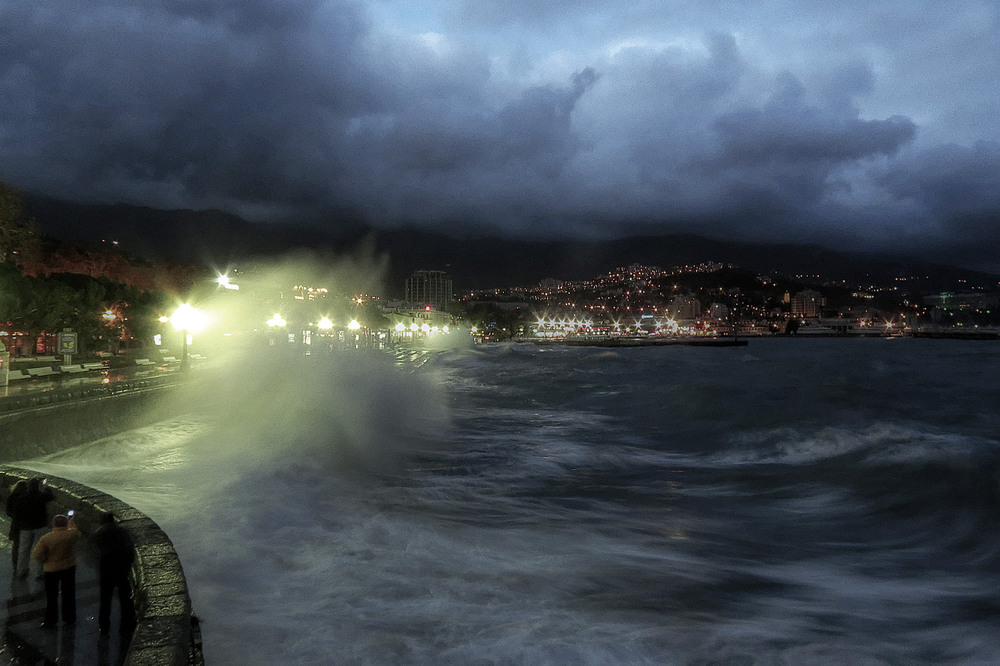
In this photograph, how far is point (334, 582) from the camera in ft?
24.8

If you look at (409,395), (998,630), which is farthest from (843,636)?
(409,395)

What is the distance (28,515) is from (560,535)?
710 cm

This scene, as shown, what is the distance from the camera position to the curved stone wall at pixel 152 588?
394cm

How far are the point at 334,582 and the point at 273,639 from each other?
1472mm

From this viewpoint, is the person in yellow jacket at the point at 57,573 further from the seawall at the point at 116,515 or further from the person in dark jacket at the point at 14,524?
the person in dark jacket at the point at 14,524

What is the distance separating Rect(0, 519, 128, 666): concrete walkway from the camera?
423 cm

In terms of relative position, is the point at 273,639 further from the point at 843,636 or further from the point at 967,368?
the point at 967,368

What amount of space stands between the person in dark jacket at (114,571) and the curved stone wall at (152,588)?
0.10m

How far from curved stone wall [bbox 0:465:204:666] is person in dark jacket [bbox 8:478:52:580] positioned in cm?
50

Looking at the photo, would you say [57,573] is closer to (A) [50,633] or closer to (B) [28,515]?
(A) [50,633]

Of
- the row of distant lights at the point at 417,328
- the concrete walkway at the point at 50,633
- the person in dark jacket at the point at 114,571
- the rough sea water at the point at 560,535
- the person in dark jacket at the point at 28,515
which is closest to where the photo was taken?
the concrete walkway at the point at 50,633

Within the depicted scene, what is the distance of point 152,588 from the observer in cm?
473

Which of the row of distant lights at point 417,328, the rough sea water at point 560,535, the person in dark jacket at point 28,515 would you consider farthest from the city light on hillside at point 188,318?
the row of distant lights at point 417,328

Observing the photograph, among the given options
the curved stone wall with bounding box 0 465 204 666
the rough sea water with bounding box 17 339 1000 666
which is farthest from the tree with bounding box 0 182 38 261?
the curved stone wall with bounding box 0 465 204 666
